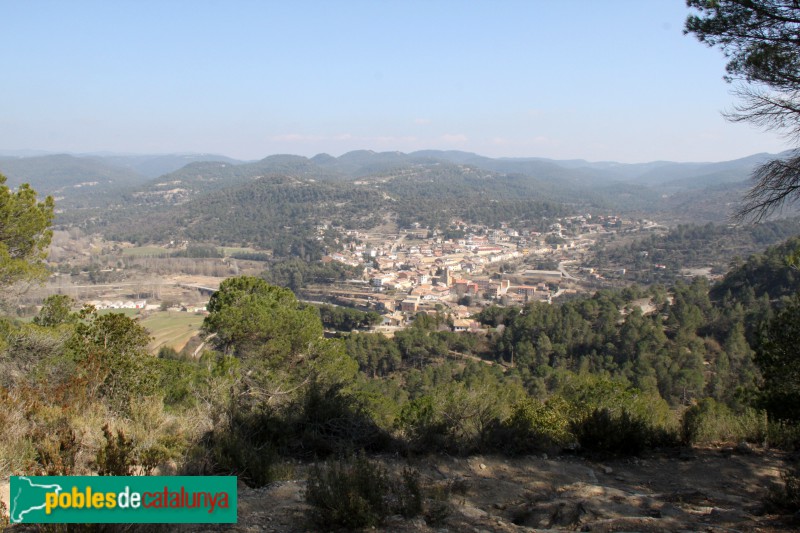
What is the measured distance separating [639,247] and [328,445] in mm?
59269

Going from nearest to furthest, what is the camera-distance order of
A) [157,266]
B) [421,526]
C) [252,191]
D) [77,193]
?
[421,526] → [157,266] → [252,191] → [77,193]

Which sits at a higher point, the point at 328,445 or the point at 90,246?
the point at 328,445

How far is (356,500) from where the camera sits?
2.43m

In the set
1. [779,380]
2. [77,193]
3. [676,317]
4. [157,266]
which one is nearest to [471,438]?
[779,380]

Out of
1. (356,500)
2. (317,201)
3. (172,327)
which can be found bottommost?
(172,327)

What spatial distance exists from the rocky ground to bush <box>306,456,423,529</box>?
0.08m

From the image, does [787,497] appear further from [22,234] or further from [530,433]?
[22,234]

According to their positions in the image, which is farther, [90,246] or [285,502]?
[90,246]

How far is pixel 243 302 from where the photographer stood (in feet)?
27.1

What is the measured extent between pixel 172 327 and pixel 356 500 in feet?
90.3

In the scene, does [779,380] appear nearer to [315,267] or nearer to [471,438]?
[471,438]

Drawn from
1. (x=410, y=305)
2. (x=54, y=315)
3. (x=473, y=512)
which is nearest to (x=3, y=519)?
(x=473, y=512)

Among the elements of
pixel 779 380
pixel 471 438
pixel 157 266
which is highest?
pixel 779 380

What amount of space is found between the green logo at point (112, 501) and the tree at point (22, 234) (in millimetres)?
5059
